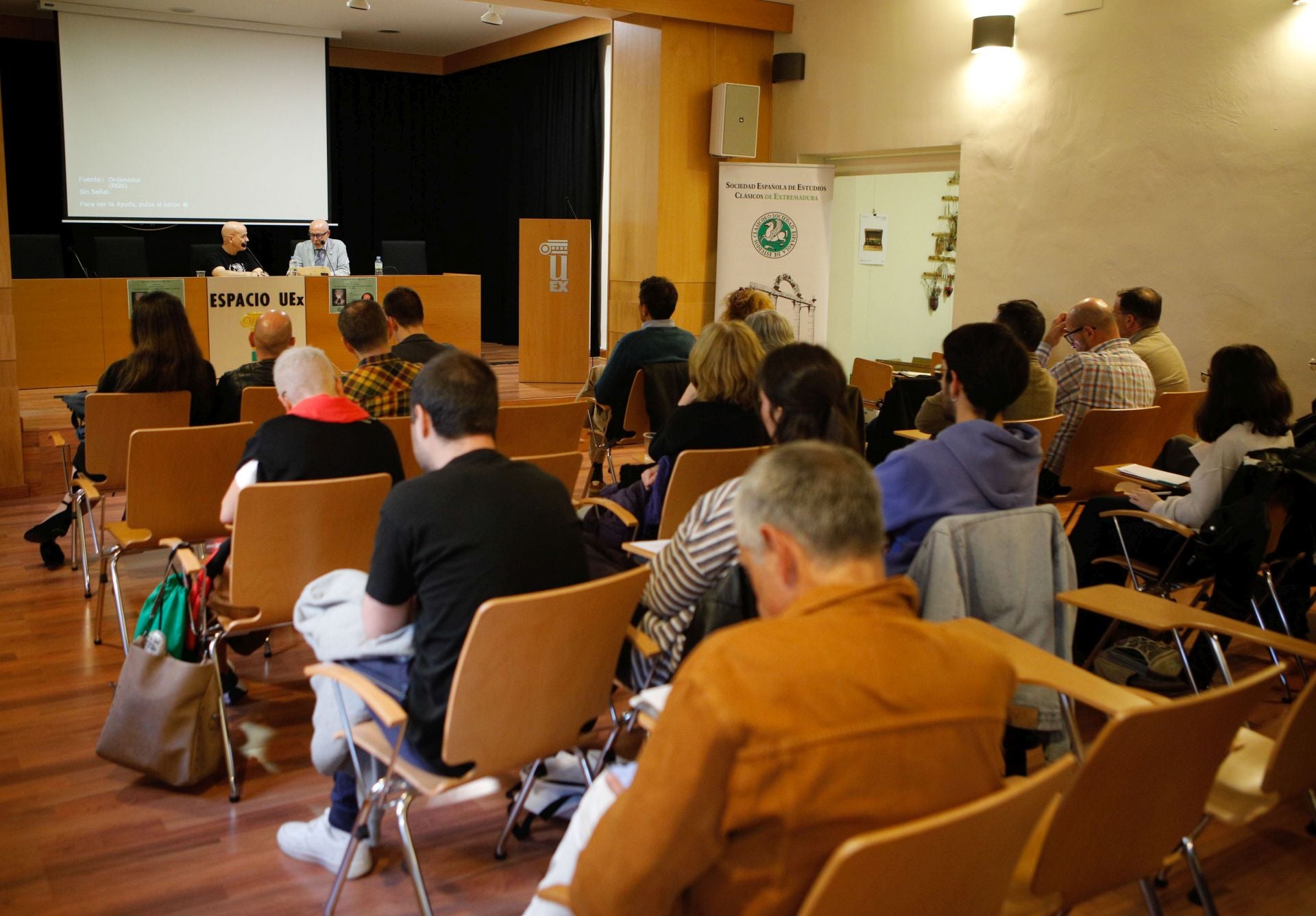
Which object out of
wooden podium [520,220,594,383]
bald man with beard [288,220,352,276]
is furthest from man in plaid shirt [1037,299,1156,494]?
bald man with beard [288,220,352,276]

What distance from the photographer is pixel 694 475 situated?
3654 mm

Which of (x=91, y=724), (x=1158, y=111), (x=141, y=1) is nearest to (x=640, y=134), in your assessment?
(x=1158, y=111)

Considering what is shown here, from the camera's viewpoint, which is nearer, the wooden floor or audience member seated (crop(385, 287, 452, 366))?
the wooden floor

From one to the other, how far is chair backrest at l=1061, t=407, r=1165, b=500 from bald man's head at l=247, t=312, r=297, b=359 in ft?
11.4

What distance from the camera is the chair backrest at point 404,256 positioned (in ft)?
39.8

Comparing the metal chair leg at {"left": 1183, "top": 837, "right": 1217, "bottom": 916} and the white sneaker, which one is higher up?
the metal chair leg at {"left": 1183, "top": 837, "right": 1217, "bottom": 916}

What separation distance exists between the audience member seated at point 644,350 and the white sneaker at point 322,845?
3.32 metres

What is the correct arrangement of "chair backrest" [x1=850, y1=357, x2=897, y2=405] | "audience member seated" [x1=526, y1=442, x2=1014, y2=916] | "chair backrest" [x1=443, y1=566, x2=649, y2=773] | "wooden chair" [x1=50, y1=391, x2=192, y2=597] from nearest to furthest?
"audience member seated" [x1=526, y1=442, x2=1014, y2=916]
"chair backrest" [x1=443, y1=566, x2=649, y2=773]
"wooden chair" [x1=50, y1=391, x2=192, y2=597]
"chair backrest" [x1=850, y1=357, x2=897, y2=405]

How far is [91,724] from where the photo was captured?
11.6ft

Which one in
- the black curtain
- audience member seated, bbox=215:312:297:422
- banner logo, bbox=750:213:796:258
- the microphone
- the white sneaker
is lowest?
the white sneaker

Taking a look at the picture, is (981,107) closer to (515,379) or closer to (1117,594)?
(515,379)

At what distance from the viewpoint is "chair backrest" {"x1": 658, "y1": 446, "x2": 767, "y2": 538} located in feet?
11.9

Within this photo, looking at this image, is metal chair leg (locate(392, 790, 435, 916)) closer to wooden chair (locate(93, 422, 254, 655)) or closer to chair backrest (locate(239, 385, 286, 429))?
wooden chair (locate(93, 422, 254, 655))

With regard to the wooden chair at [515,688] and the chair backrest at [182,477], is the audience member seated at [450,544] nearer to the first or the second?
the wooden chair at [515,688]
